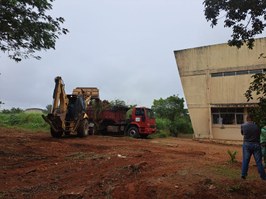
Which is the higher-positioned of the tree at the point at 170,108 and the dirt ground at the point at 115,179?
the tree at the point at 170,108

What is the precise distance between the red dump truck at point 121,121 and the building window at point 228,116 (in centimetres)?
627

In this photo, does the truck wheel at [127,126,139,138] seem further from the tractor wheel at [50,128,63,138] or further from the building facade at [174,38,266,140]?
the tractor wheel at [50,128,63,138]

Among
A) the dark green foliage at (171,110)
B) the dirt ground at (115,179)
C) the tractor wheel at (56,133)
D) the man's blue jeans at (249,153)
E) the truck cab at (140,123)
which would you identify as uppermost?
the dark green foliage at (171,110)

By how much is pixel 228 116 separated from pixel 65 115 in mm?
15050

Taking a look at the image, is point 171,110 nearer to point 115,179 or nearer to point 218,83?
point 218,83

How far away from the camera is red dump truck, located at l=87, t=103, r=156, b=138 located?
25.9 metres

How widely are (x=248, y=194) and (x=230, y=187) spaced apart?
1.40 ft

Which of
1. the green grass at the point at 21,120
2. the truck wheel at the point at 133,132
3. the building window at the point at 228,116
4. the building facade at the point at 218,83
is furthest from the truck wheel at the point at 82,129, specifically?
the green grass at the point at 21,120

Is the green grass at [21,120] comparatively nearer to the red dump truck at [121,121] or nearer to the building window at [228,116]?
the red dump truck at [121,121]

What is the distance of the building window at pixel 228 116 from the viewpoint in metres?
28.3

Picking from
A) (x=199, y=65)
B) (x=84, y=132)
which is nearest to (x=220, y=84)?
(x=199, y=65)

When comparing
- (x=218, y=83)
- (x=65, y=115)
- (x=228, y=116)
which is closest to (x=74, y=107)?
(x=65, y=115)

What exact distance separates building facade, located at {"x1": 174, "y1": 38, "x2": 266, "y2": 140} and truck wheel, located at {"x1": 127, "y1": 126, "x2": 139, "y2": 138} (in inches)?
A: 269

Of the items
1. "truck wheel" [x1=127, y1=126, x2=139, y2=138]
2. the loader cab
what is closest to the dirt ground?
the loader cab
